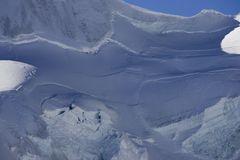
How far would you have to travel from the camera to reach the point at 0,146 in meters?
18.7

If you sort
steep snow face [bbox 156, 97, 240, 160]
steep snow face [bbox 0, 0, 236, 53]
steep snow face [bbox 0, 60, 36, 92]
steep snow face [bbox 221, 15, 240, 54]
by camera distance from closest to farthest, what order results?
steep snow face [bbox 0, 60, 36, 92], steep snow face [bbox 156, 97, 240, 160], steep snow face [bbox 0, 0, 236, 53], steep snow face [bbox 221, 15, 240, 54]

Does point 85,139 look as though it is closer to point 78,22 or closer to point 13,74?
point 13,74

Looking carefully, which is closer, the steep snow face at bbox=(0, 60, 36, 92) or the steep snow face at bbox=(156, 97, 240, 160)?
the steep snow face at bbox=(0, 60, 36, 92)

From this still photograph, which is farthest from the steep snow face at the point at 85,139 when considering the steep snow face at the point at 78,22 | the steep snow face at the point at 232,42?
the steep snow face at the point at 232,42

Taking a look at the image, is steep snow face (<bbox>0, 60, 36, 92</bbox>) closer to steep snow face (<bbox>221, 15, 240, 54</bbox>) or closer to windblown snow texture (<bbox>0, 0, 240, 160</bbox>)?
windblown snow texture (<bbox>0, 0, 240, 160</bbox>)

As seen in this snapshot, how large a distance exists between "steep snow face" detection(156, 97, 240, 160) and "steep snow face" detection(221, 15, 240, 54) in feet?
7.38

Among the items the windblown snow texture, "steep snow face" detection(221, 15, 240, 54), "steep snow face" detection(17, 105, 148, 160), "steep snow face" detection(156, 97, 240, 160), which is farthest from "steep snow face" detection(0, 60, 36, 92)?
"steep snow face" detection(221, 15, 240, 54)

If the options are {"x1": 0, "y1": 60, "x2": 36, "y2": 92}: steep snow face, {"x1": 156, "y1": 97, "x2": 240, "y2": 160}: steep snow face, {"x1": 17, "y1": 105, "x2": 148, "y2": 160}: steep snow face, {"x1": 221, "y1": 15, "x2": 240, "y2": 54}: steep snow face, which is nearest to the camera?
{"x1": 17, "y1": 105, "x2": 148, "y2": 160}: steep snow face

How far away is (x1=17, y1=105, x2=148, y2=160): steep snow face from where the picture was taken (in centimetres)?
1961

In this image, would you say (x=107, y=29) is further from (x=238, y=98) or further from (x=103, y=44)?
(x=238, y=98)

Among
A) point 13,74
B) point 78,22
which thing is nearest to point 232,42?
point 78,22

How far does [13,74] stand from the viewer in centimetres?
2023

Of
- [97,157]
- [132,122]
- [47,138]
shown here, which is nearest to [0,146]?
[47,138]

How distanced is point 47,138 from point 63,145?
0.51m
